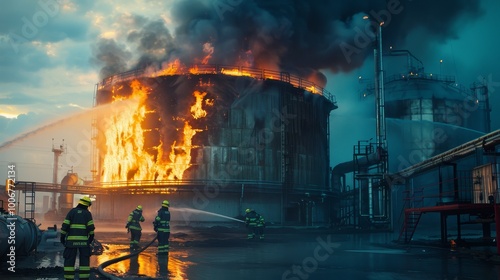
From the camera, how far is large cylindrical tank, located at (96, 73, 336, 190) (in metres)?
35.7

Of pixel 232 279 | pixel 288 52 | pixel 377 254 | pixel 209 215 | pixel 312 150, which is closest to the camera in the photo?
pixel 232 279

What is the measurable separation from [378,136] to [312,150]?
5.84 m

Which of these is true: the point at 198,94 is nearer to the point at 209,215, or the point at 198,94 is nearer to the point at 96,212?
the point at 209,215

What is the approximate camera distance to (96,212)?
4116cm

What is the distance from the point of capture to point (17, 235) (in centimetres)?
1233

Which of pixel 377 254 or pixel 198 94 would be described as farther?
pixel 198 94

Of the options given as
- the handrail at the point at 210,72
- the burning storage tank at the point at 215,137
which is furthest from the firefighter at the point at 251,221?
the handrail at the point at 210,72

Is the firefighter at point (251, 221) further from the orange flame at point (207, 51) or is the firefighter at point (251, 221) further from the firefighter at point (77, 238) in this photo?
the orange flame at point (207, 51)

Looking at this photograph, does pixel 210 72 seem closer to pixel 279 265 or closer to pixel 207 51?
pixel 207 51

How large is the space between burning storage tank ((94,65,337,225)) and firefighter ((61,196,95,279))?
2568 centimetres

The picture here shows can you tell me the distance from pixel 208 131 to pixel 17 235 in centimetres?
2380

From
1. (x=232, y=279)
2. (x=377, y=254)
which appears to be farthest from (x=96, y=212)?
(x=232, y=279)

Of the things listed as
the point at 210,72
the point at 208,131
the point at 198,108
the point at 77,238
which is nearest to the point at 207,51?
the point at 210,72

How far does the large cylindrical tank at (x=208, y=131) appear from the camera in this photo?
117 ft
